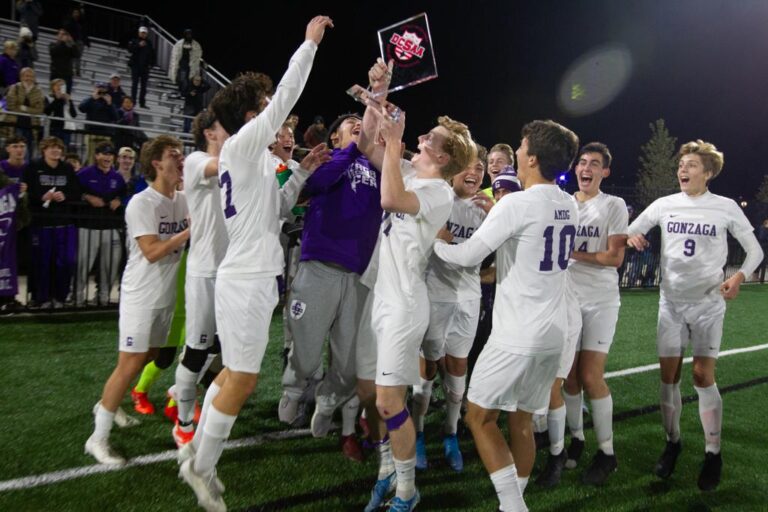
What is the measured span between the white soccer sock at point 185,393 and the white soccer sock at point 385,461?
52.9 inches

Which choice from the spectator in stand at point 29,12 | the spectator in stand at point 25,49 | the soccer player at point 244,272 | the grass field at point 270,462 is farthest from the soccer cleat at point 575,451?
the spectator in stand at point 29,12

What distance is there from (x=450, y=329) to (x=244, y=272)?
1688 mm

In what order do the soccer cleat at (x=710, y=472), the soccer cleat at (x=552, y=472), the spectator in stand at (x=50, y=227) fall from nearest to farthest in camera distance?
the soccer cleat at (x=552, y=472) → the soccer cleat at (x=710, y=472) → the spectator in stand at (x=50, y=227)

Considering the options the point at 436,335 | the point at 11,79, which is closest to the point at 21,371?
the point at 436,335

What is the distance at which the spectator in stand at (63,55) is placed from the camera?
44.0 ft

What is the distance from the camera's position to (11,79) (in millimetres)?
11688

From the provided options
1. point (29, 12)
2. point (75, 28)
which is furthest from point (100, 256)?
point (75, 28)

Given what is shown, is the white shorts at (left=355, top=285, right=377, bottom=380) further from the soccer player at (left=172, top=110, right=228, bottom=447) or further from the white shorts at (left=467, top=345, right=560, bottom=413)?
the soccer player at (left=172, top=110, right=228, bottom=447)

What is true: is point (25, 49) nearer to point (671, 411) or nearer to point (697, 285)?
point (697, 285)

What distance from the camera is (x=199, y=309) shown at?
3.72 m

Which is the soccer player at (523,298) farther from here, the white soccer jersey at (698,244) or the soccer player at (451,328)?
the white soccer jersey at (698,244)

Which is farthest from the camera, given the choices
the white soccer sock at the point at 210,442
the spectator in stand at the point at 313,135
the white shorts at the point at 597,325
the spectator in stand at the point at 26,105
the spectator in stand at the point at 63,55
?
the spectator in stand at the point at 63,55

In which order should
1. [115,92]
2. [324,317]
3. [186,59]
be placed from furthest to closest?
1. [186,59]
2. [115,92]
3. [324,317]

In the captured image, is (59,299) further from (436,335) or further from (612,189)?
(612,189)
